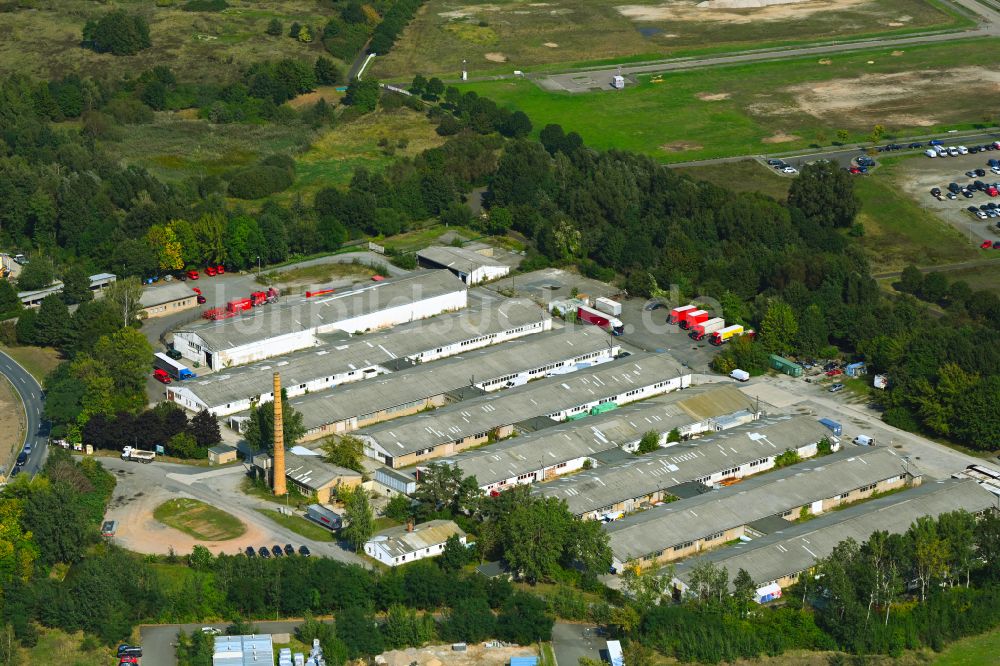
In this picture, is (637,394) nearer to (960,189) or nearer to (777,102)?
(960,189)

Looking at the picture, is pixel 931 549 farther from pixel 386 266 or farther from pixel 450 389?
pixel 386 266

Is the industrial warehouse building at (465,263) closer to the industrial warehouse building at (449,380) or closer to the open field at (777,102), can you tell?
the industrial warehouse building at (449,380)

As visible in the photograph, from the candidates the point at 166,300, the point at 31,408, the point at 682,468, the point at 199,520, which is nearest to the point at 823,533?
the point at 682,468

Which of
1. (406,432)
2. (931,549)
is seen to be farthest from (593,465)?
(931,549)

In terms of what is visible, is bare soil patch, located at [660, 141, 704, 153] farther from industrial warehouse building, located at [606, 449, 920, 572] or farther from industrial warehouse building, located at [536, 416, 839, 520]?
industrial warehouse building, located at [606, 449, 920, 572]

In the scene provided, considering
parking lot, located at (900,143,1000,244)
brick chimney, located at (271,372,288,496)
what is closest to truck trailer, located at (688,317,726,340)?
parking lot, located at (900,143,1000,244)

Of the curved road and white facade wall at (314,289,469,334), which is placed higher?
white facade wall at (314,289,469,334)
